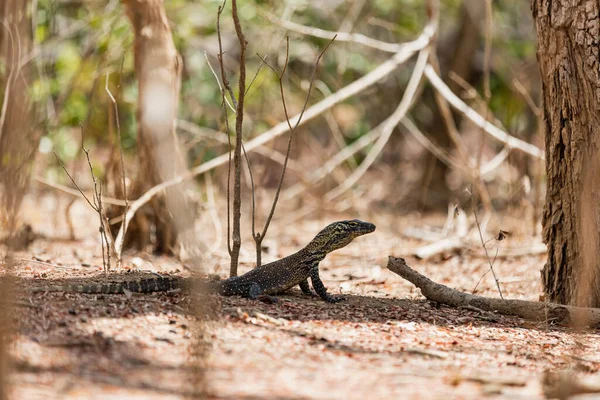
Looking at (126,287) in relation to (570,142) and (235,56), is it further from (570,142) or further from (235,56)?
(235,56)

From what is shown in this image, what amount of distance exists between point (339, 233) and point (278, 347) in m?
1.81

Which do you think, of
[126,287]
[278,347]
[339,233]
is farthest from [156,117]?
[278,347]

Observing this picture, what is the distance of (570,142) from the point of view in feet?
18.3

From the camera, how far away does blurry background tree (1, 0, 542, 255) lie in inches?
392

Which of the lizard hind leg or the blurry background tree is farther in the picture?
the blurry background tree

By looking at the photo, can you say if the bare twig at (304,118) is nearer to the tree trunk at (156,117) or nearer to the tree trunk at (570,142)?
the tree trunk at (156,117)

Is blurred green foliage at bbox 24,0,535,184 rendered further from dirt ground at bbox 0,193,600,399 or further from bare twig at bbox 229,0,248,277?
dirt ground at bbox 0,193,600,399

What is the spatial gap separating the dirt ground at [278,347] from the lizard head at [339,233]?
0.42 m

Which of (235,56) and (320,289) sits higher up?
(235,56)

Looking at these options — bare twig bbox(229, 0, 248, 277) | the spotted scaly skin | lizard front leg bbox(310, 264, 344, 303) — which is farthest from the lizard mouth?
bare twig bbox(229, 0, 248, 277)

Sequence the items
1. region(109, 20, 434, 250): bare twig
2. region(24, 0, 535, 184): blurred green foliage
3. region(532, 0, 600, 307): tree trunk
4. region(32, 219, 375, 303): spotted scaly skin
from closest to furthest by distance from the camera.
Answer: region(32, 219, 375, 303): spotted scaly skin → region(532, 0, 600, 307): tree trunk → region(109, 20, 434, 250): bare twig → region(24, 0, 535, 184): blurred green foliage

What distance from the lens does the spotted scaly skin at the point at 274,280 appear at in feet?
16.4

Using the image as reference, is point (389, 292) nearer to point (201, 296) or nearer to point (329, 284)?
point (329, 284)

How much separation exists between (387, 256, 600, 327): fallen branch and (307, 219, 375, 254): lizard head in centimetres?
33
